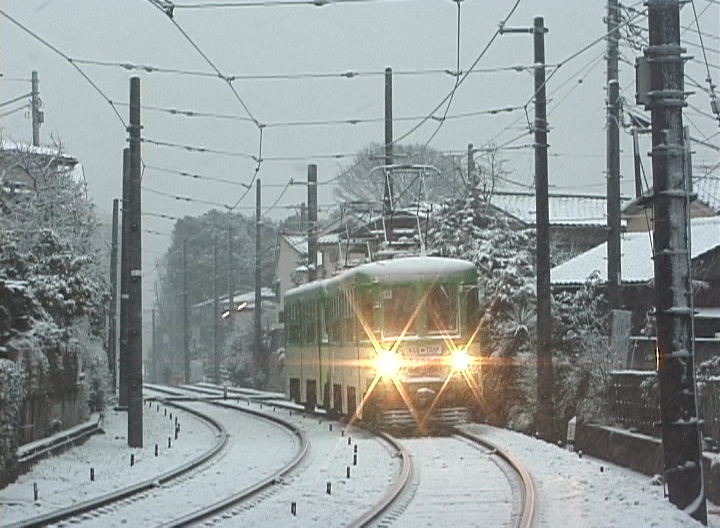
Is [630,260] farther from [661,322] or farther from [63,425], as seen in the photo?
[661,322]

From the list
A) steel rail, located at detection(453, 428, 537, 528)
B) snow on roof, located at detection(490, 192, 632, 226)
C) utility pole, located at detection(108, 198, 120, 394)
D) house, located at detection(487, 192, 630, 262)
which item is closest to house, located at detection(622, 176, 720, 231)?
house, located at detection(487, 192, 630, 262)

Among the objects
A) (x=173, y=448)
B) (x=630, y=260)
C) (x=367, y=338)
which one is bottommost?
(x=173, y=448)

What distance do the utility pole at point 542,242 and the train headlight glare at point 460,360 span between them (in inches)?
99.7

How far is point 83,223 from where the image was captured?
36.8 metres

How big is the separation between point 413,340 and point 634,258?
13.5 metres

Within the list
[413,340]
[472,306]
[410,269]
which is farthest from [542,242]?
[413,340]

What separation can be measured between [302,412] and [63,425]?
9692mm

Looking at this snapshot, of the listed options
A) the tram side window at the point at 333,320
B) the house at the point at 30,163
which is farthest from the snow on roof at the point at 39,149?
the tram side window at the point at 333,320

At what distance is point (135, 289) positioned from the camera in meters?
21.9

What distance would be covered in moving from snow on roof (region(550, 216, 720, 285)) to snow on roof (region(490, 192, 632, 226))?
13.3 metres

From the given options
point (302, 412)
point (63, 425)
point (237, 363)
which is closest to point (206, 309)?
point (237, 363)

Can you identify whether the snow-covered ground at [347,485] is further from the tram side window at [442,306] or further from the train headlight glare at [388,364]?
the tram side window at [442,306]

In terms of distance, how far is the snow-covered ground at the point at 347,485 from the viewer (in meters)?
12.9

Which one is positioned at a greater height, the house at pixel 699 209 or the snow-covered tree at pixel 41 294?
the house at pixel 699 209
